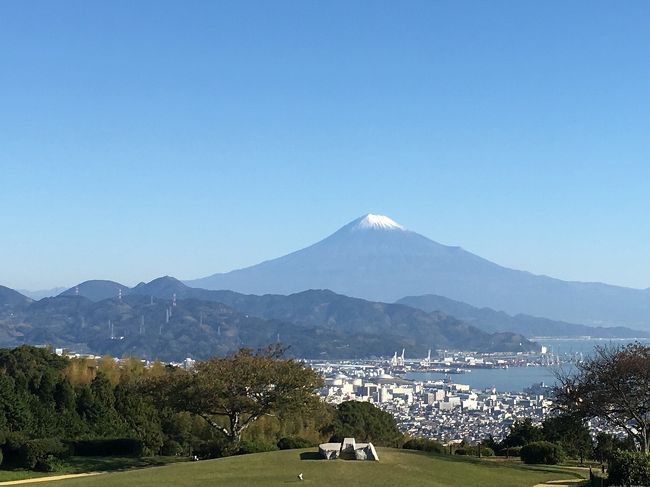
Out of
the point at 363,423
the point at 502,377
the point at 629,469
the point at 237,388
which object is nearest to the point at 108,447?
the point at 237,388

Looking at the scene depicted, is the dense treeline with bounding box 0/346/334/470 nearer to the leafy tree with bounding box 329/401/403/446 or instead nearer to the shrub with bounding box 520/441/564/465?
the leafy tree with bounding box 329/401/403/446

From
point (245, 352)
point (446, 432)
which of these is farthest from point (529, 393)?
point (245, 352)

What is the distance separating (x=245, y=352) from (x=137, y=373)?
1666cm

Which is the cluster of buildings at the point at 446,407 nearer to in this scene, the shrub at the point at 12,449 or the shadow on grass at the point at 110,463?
the shadow on grass at the point at 110,463

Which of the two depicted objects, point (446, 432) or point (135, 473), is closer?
point (135, 473)

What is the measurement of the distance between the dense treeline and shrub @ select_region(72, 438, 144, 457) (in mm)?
39

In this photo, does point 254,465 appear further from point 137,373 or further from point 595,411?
point 137,373

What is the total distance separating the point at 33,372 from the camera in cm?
4506

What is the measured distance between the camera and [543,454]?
100.0 feet

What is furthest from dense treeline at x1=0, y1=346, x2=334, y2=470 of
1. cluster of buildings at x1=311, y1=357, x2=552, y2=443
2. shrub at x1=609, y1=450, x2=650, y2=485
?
cluster of buildings at x1=311, y1=357, x2=552, y2=443

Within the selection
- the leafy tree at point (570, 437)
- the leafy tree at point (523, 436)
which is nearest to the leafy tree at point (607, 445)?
the leafy tree at point (570, 437)

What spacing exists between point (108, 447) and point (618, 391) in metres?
19.5

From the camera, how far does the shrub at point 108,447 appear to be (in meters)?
33.2

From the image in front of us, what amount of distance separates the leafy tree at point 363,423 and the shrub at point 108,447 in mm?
16831
